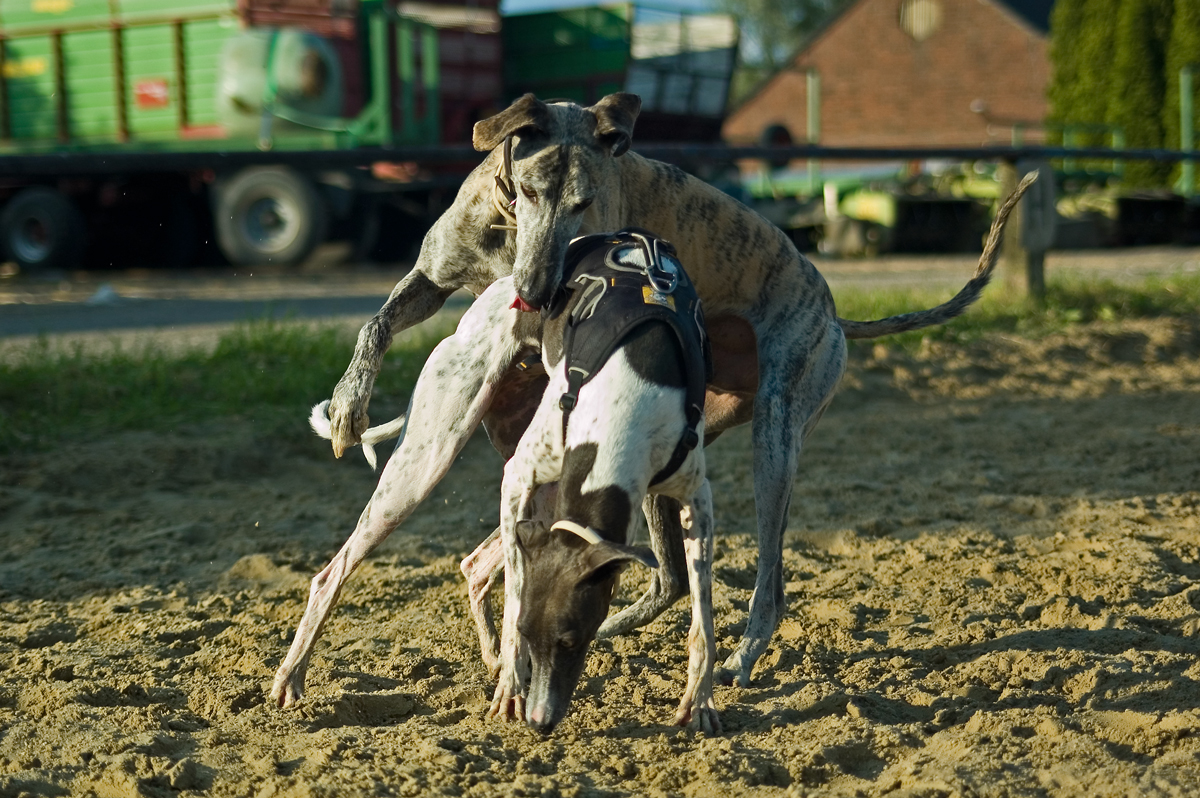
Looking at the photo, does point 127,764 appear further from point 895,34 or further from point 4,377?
point 895,34

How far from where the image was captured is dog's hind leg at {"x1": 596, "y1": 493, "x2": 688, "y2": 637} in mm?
3713

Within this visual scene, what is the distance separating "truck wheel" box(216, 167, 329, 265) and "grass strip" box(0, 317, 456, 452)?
5.89 meters

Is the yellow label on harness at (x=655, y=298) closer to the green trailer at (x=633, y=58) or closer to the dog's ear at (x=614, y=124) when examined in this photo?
the dog's ear at (x=614, y=124)

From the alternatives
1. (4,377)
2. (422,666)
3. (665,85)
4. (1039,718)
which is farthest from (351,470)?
(665,85)

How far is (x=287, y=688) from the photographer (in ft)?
10.6

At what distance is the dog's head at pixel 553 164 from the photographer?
10.9 ft

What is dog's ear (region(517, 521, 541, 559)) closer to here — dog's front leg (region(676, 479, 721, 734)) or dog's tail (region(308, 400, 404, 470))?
dog's front leg (region(676, 479, 721, 734))

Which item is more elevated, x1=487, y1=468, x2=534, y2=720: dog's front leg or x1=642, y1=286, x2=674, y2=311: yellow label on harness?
x1=642, y1=286, x2=674, y2=311: yellow label on harness

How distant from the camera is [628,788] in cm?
274

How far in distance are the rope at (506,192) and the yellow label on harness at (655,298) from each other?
1.89 feet

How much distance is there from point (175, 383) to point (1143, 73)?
24045mm

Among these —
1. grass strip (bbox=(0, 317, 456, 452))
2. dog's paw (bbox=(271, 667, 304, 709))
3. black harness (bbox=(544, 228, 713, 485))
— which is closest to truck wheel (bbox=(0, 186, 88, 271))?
grass strip (bbox=(0, 317, 456, 452))

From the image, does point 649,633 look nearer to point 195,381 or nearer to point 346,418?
point 346,418

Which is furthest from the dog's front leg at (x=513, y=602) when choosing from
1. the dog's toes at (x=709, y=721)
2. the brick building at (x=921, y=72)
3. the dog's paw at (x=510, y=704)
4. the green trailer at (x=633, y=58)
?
the brick building at (x=921, y=72)
